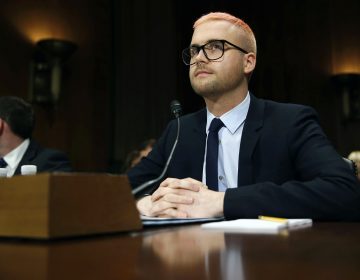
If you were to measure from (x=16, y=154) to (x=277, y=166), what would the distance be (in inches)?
65.7

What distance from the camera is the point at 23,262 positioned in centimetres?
56

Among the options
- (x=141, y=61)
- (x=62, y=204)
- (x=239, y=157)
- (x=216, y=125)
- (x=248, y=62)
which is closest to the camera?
(x=62, y=204)

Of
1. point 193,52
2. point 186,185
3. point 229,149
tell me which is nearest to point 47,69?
point 193,52

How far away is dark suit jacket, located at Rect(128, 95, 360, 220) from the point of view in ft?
4.06

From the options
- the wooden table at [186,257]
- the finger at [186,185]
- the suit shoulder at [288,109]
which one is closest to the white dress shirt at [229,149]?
the suit shoulder at [288,109]

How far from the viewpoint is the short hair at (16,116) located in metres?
2.78

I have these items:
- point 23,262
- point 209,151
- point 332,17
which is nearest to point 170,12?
point 332,17

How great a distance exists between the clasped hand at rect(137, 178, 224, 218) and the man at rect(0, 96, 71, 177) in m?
1.42

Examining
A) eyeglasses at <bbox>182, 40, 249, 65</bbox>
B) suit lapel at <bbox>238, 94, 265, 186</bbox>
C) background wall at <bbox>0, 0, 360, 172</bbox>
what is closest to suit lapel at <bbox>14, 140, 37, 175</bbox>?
background wall at <bbox>0, 0, 360, 172</bbox>

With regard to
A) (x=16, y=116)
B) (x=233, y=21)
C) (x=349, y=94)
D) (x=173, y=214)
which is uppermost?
(x=349, y=94)

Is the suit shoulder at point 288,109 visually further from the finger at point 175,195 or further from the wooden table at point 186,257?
the wooden table at point 186,257

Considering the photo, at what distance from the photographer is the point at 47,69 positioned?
13.0ft

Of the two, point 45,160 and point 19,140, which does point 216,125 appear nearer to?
point 45,160

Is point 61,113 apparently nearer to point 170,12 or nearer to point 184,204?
point 170,12
